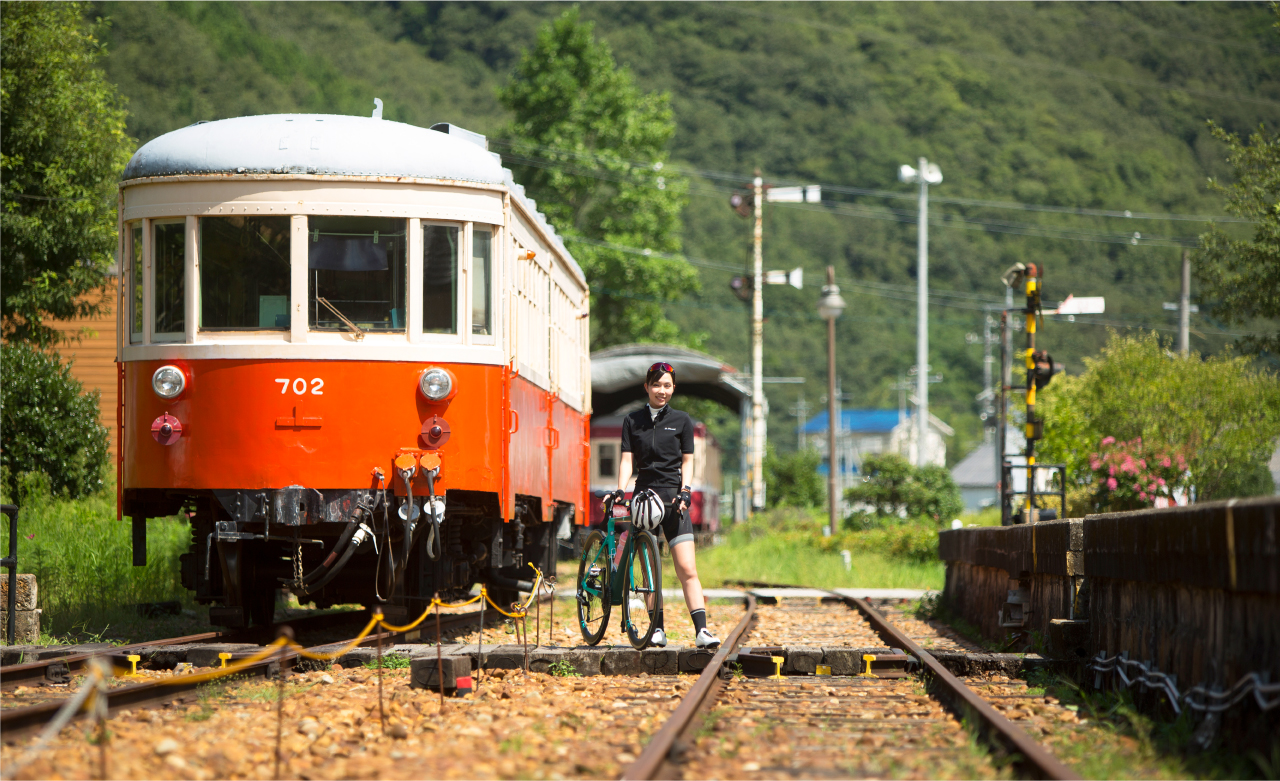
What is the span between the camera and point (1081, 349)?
92.3 metres

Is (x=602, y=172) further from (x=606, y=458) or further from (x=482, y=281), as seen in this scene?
(x=482, y=281)

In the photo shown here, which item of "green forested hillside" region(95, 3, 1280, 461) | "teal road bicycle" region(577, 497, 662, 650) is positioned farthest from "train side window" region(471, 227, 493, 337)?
"green forested hillside" region(95, 3, 1280, 461)

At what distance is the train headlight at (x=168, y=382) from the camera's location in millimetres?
8898

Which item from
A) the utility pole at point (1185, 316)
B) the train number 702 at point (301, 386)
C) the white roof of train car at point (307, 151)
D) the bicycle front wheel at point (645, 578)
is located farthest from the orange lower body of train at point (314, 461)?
the utility pole at point (1185, 316)

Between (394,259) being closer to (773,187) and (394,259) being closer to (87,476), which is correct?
(87,476)

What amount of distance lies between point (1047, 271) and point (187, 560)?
93146mm

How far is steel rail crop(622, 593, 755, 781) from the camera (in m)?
4.71

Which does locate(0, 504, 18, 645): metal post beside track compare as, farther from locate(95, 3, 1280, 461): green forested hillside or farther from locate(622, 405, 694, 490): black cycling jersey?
locate(95, 3, 1280, 461): green forested hillside

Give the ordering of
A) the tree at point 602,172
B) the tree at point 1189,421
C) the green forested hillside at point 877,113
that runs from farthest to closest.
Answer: the green forested hillside at point 877,113
the tree at point 602,172
the tree at point 1189,421

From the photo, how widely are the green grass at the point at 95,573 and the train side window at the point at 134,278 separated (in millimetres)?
2428

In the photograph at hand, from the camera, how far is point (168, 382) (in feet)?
29.2

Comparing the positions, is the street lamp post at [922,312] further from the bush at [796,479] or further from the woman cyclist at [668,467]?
the woman cyclist at [668,467]

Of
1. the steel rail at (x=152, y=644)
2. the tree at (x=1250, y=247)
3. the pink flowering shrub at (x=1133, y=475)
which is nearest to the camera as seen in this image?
the steel rail at (x=152, y=644)

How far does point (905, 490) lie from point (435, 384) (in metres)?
26.2
